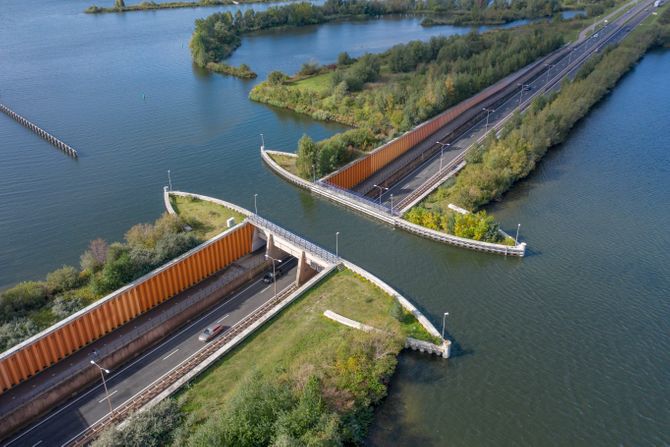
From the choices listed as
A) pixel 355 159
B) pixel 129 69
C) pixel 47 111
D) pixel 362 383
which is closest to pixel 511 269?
pixel 362 383

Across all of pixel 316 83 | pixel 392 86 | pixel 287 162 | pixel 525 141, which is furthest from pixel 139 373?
pixel 316 83

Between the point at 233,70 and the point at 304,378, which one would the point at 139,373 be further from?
the point at 233,70

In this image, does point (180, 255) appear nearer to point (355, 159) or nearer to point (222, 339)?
point (222, 339)

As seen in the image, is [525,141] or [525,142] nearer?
[525,142]

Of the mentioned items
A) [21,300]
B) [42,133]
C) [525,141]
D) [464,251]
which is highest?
[42,133]

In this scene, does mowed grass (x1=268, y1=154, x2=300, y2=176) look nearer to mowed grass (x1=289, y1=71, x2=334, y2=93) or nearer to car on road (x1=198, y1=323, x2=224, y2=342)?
car on road (x1=198, y1=323, x2=224, y2=342)

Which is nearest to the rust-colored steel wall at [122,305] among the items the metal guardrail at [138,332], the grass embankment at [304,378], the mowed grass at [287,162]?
the metal guardrail at [138,332]

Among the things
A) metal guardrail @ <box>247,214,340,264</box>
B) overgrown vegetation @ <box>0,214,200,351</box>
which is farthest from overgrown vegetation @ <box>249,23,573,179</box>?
overgrown vegetation @ <box>0,214,200,351</box>

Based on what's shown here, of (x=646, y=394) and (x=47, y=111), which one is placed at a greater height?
(x=47, y=111)
